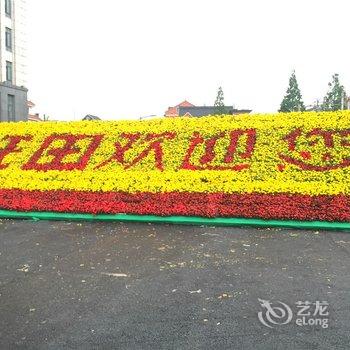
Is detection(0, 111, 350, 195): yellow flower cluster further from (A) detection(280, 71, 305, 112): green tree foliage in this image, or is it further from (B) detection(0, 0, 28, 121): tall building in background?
(A) detection(280, 71, 305, 112): green tree foliage

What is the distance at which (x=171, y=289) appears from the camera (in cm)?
532

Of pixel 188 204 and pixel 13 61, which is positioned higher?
pixel 13 61

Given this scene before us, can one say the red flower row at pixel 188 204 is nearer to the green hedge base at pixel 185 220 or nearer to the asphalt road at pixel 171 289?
the green hedge base at pixel 185 220

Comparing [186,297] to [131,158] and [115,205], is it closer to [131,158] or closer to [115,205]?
[115,205]

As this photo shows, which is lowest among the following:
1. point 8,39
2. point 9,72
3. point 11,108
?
point 11,108

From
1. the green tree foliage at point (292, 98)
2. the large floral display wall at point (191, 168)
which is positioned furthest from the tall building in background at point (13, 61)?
the green tree foliage at point (292, 98)

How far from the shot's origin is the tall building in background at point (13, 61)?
111 feet

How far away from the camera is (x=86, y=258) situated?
6762 millimetres

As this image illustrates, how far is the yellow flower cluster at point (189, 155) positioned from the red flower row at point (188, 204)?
0.22 m

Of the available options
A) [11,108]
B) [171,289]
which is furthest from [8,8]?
[171,289]

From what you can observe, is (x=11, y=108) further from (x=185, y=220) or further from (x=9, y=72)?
(x=185, y=220)

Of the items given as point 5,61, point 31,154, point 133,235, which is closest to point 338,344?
point 133,235

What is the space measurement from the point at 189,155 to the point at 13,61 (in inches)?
1173

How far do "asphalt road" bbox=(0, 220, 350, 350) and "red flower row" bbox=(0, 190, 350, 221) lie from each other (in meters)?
0.70
